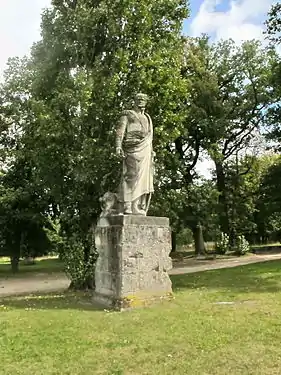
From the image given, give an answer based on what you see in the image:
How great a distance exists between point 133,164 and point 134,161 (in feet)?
0.23

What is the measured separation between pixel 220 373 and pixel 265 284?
24.5 feet

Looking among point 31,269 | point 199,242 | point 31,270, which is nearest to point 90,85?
point 31,270

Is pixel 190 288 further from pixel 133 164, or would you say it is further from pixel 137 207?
pixel 133 164

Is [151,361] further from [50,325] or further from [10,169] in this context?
[10,169]

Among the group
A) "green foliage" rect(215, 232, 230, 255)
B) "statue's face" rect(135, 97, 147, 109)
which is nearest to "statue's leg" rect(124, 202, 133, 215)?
"statue's face" rect(135, 97, 147, 109)

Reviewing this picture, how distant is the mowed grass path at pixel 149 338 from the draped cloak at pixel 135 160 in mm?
2516

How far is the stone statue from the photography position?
32.8ft

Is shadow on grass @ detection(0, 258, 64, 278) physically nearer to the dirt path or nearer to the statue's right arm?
the dirt path

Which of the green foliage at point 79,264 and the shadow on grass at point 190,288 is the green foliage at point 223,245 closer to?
the shadow on grass at point 190,288

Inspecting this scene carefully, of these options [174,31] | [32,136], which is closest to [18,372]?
[32,136]

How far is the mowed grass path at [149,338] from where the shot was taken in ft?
18.3

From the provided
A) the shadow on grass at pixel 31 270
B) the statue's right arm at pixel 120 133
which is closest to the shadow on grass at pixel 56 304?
the statue's right arm at pixel 120 133

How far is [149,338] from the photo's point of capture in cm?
679

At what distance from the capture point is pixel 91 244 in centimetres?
1411
